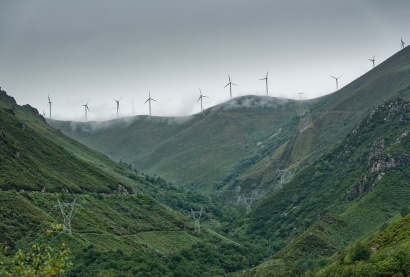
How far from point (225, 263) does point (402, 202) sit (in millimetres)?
47015

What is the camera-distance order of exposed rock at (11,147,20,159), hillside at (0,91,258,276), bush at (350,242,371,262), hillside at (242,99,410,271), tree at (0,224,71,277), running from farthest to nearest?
exposed rock at (11,147,20,159)
hillside at (242,99,410,271)
hillside at (0,91,258,276)
bush at (350,242,371,262)
tree at (0,224,71,277)

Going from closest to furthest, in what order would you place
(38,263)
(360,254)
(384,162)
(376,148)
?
(38,263), (360,254), (384,162), (376,148)

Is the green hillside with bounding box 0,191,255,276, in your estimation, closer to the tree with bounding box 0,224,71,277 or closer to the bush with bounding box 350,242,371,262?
the bush with bounding box 350,242,371,262

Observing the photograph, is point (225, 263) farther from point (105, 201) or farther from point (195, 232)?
point (105, 201)

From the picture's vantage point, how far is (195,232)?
183500 millimetres

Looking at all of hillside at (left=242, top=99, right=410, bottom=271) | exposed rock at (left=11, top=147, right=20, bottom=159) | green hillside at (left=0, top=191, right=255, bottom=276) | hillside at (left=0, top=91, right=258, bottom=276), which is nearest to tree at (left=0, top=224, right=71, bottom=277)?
green hillside at (left=0, top=191, right=255, bottom=276)

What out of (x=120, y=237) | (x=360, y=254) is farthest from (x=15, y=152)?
(x=360, y=254)

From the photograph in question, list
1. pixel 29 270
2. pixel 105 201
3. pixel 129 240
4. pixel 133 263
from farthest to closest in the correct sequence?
pixel 105 201 < pixel 129 240 < pixel 133 263 < pixel 29 270

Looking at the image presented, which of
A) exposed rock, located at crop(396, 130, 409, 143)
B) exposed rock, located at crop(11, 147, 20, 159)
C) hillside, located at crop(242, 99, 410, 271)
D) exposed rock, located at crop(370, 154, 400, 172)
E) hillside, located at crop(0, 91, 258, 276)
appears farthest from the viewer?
exposed rock, located at crop(396, 130, 409, 143)

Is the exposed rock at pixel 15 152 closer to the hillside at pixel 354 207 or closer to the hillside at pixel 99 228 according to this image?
the hillside at pixel 99 228

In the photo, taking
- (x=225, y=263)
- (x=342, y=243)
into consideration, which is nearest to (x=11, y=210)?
(x=225, y=263)

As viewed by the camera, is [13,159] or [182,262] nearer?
[182,262]

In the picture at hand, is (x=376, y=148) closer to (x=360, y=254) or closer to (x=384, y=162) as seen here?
(x=384, y=162)

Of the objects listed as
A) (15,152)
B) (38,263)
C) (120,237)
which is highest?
(15,152)
